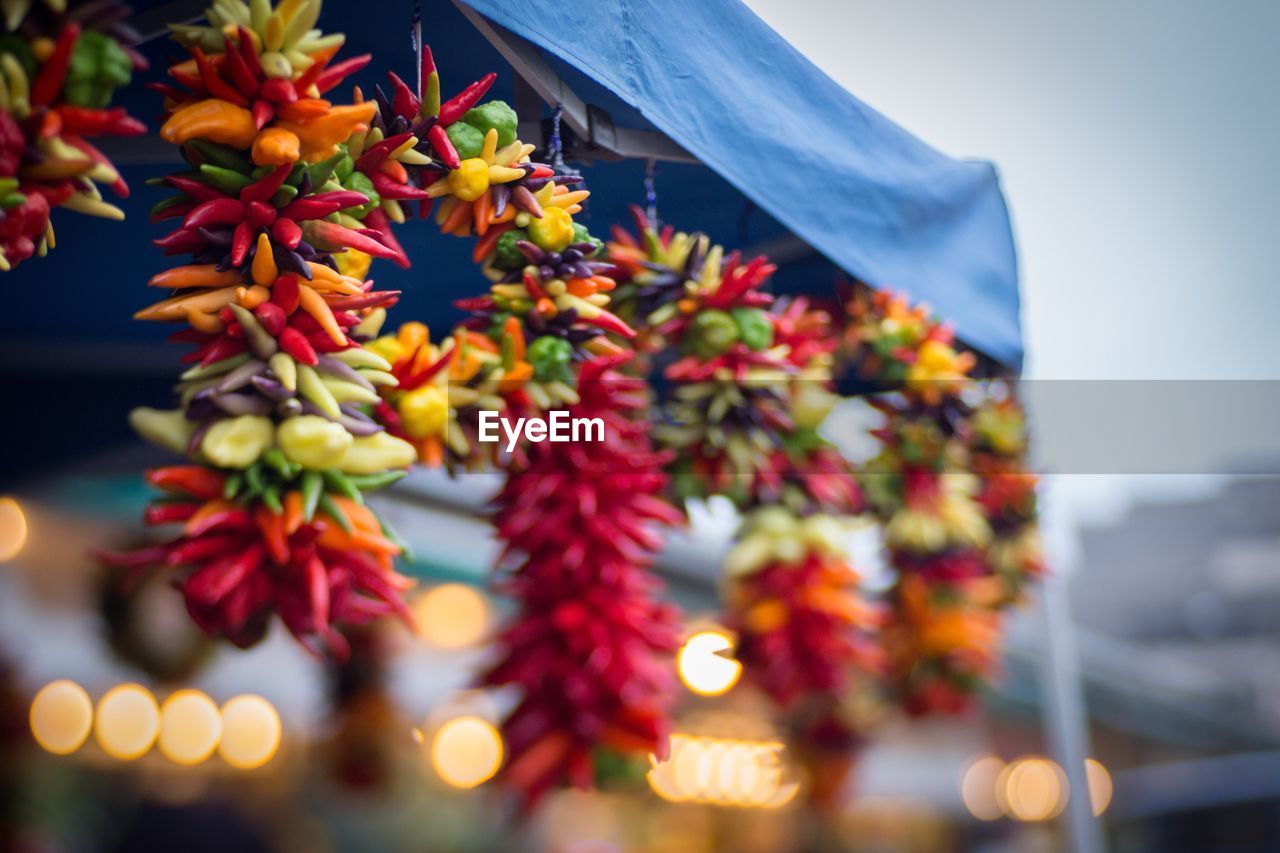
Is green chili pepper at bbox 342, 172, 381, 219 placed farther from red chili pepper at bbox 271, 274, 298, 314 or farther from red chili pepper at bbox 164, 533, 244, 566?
red chili pepper at bbox 164, 533, 244, 566

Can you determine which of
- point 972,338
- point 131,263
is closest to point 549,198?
point 131,263

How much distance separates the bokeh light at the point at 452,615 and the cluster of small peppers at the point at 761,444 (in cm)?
224

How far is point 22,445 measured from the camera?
2057mm

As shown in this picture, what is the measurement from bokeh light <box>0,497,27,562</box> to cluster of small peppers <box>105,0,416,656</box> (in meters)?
2.63

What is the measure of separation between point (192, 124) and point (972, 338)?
135 cm

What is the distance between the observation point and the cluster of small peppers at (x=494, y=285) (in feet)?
3.30

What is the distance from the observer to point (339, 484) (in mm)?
840

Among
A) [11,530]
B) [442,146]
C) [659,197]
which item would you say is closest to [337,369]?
[442,146]

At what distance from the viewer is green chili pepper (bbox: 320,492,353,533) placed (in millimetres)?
817

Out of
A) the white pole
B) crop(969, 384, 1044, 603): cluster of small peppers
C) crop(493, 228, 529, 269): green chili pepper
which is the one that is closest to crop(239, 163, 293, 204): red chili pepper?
crop(493, 228, 529, 269): green chili pepper

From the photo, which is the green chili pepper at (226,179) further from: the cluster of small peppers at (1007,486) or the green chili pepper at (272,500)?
the cluster of small peppers at (1007,486)

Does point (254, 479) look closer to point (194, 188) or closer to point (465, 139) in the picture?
point (194, 188)

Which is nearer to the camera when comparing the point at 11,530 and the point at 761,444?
the point at 761,444

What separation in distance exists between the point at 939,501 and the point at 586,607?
922 millimetres
